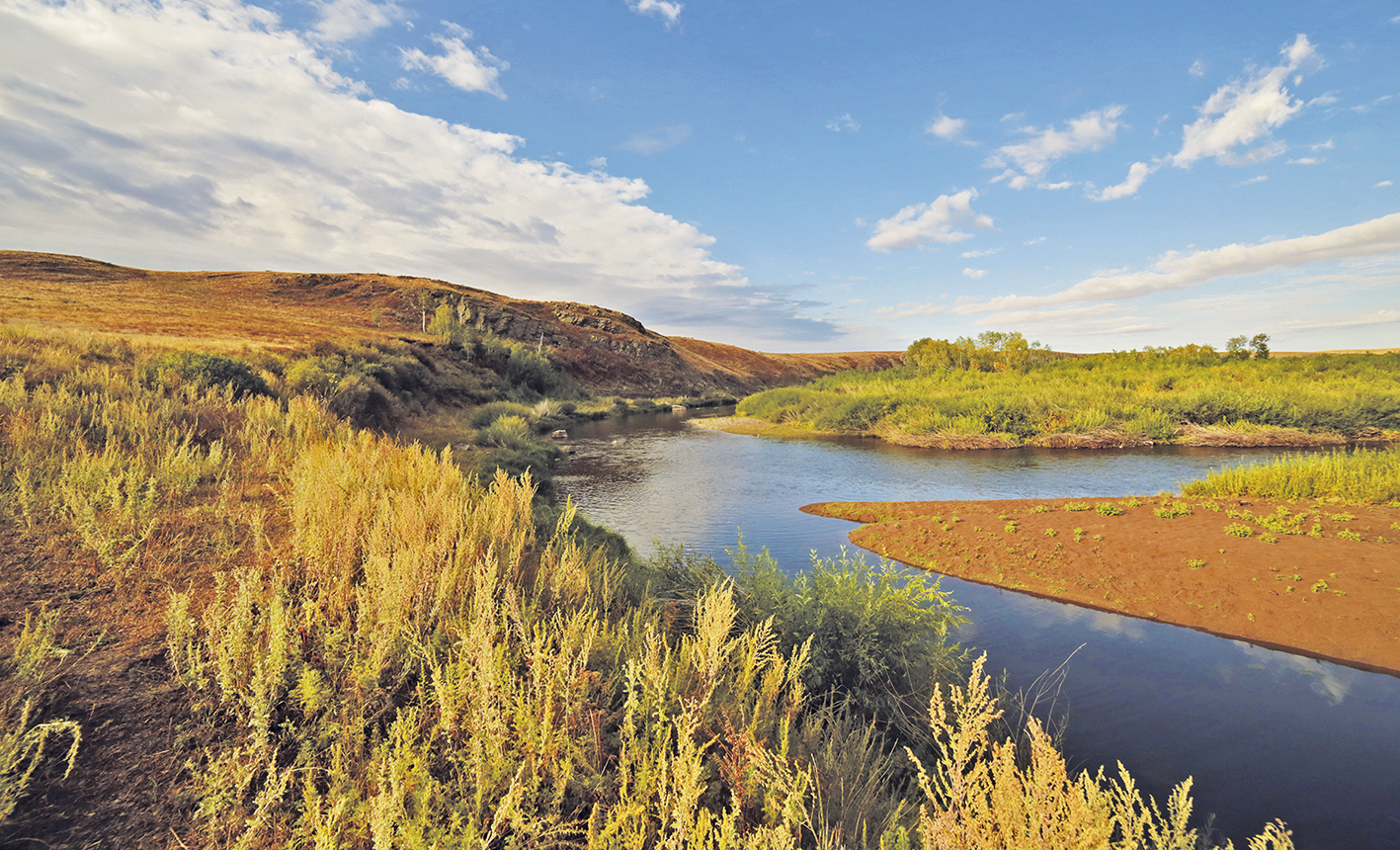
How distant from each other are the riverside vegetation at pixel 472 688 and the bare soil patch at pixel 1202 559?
3096 mm

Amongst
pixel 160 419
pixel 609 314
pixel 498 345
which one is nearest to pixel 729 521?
pixel 160 419

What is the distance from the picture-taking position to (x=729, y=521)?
10.6 m

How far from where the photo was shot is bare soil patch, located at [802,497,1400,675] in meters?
5.64

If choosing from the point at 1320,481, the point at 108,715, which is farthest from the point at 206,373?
the point at 1320,481

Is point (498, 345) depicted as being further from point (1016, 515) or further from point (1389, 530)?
point (1389, 530)

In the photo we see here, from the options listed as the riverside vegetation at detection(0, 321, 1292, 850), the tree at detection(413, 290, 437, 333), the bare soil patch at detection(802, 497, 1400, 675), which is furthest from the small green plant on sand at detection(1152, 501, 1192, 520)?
the tree at detection(413, 290, 437, 333)

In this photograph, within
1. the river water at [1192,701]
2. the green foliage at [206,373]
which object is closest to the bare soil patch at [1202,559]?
the river water at [1192,701]

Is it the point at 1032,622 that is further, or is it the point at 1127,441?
the point at 1127,441

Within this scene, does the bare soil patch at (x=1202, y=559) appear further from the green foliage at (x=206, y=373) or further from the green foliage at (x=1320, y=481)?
the green foliage at (x=206, y=373)

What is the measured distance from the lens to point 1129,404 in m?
21.4

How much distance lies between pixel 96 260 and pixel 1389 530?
91251mm

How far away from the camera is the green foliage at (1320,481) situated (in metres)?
8.65

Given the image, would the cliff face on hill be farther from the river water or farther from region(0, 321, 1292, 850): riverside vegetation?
the river water

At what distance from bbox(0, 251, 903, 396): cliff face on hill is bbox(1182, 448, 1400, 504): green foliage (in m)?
28.1
